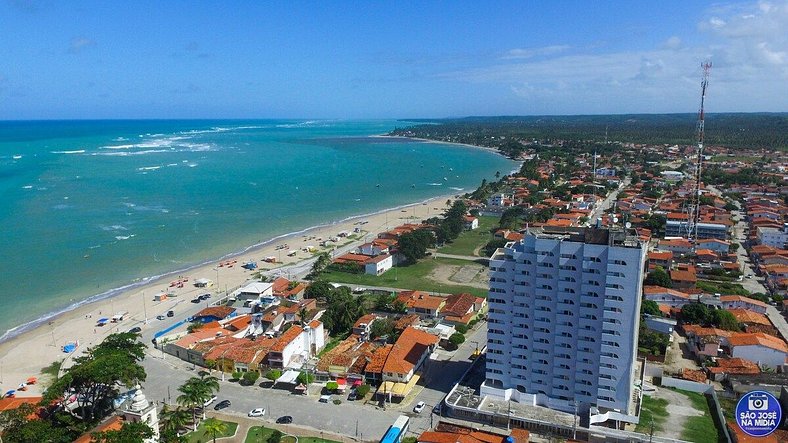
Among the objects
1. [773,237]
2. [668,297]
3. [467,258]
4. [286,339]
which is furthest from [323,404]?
[773,237]

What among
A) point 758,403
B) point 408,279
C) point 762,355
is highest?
point 758,403

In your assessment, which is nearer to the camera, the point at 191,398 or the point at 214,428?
the point at 214,428

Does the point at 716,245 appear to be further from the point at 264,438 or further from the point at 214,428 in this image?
the point at 214,428

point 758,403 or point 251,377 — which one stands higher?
point 758,403

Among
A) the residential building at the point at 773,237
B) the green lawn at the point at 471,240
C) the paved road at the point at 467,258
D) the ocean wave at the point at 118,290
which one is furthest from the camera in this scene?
the green lawn at the point at 471,240

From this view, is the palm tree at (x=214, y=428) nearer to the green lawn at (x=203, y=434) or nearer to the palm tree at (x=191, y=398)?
the green lawn at (x=203, y=434)

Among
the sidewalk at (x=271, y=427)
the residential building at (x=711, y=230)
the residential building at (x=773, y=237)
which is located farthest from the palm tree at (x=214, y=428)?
the residential building at (x=773, y=237)

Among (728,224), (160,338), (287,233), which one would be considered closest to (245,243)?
(287,233)

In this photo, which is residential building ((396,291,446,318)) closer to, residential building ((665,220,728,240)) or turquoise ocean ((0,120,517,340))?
turquoise ocean ((0,120,517,340))
